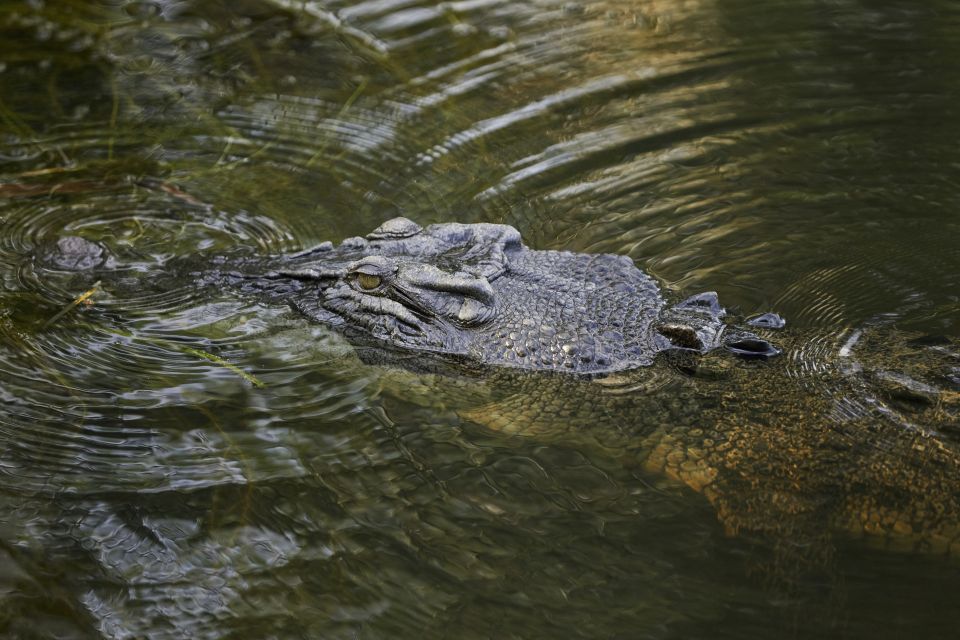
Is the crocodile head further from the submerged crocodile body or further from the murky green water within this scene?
the murky green water

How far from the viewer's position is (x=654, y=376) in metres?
3.76

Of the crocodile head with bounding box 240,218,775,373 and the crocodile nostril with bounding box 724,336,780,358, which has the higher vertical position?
the crocodile head with bounding box 240,218,775,373

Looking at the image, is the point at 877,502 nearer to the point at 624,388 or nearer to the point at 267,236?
the point at 624,388

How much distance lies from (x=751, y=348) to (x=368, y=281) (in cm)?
167

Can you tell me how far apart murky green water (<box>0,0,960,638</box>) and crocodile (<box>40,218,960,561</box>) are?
0.05 feet

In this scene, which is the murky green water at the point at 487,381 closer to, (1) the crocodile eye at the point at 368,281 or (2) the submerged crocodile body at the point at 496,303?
(2) the submerged crocodile body at the point at 496,303

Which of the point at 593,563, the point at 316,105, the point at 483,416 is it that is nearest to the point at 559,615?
the point at 593,563

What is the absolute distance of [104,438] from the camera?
3730mm

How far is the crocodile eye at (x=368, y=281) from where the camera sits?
3.97 meters

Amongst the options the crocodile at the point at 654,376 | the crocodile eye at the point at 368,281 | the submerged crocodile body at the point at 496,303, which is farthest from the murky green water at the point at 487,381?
the crocodile eye at the point at 368,281

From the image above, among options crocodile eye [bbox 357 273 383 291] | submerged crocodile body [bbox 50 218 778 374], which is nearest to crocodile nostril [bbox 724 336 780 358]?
submerged crocodile body [bbox 50 218 778 374]

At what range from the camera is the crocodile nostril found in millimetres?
3781

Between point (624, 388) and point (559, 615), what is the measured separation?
106 cm

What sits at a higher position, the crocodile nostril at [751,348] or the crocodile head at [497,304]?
the crocodile head at [497,304]
